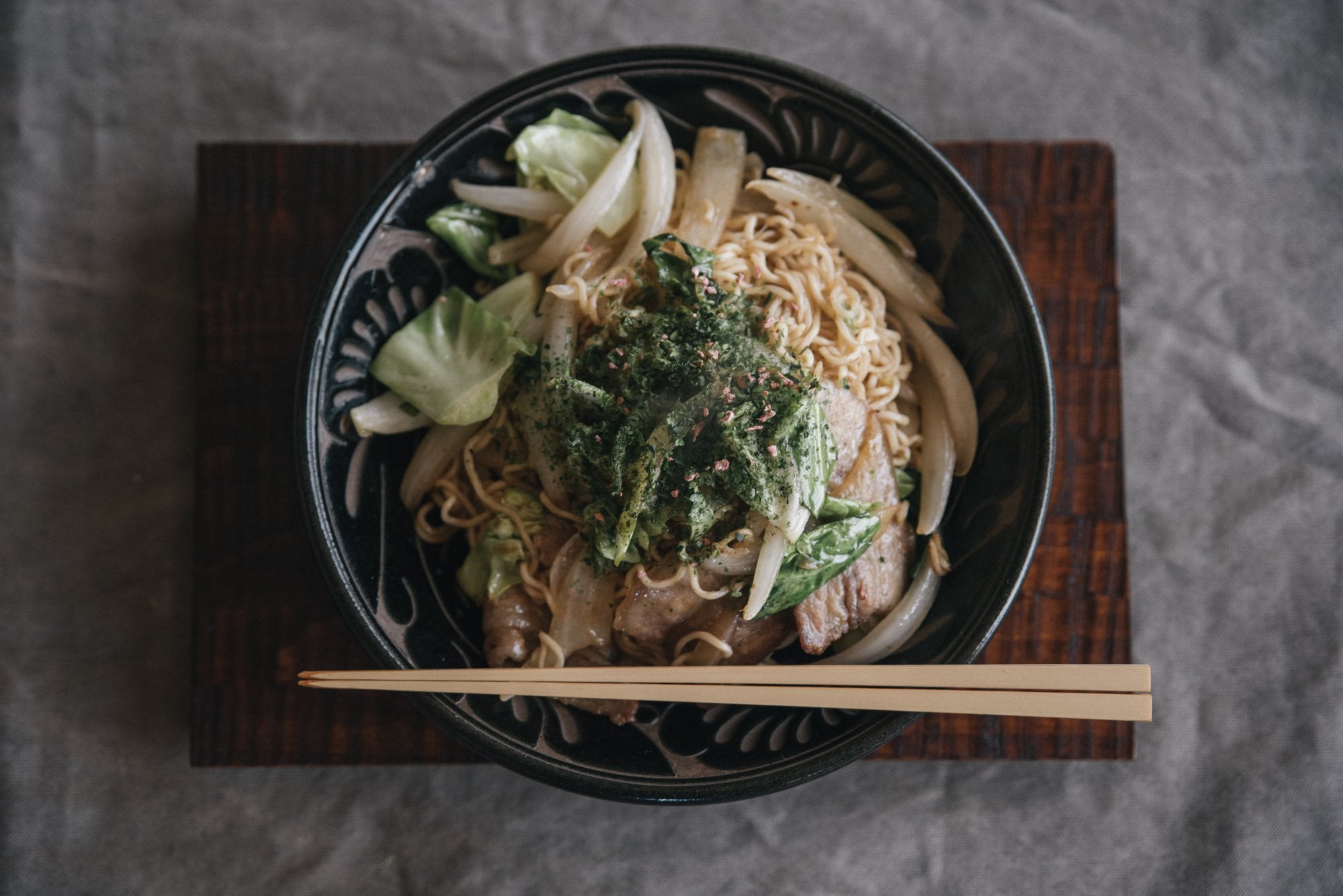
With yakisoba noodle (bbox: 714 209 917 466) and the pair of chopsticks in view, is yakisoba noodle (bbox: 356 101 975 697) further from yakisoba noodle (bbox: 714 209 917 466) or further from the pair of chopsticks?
the pair of chopsticks

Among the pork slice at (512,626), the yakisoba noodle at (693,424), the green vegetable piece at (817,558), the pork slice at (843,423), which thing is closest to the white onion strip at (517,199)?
the yakisoba noodle at (693,424)

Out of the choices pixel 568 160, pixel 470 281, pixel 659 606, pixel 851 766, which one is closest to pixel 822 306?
pixel 568 160

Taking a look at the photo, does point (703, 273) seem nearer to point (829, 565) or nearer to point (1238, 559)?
point (829, 565)

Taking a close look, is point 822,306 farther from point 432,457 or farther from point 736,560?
point 432,457

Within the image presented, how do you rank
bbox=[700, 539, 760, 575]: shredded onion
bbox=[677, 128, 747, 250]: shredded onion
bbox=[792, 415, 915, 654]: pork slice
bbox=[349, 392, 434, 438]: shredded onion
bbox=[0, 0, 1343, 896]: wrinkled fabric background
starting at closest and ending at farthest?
bbox=[700, 539, 760, 575]: shredded onion → bbox=[792, 415, 915, 654]: pork slice → bbox=[349, 392, 434, 438]: shredded onion → bbox=[677, 128, 747, 250]: shredded onion → bbox=[0, 0, 1343, 896]: wrinkled fabric background

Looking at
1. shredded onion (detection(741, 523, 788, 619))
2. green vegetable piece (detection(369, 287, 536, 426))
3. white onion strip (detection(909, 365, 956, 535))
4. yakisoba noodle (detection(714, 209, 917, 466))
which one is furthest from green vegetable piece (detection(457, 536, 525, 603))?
white onion strip (detection(909, 365, 956, 535))

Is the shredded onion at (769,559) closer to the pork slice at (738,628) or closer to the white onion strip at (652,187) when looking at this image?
the pork slice at (738,628)
